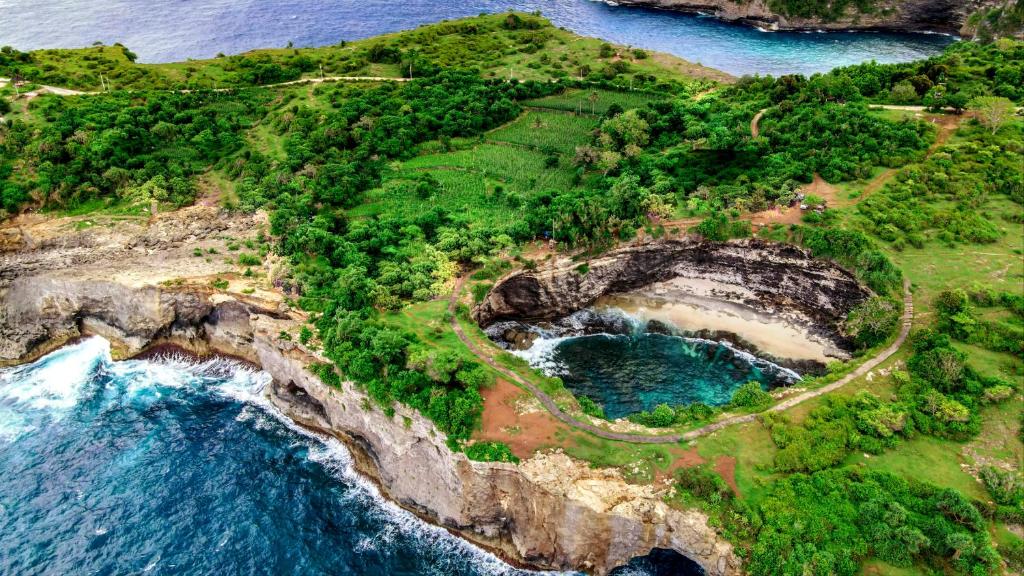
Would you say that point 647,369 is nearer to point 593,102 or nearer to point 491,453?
point 491,453

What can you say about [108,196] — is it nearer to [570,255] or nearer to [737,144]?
[570,255]

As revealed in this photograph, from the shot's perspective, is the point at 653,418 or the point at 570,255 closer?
the point at 653,418

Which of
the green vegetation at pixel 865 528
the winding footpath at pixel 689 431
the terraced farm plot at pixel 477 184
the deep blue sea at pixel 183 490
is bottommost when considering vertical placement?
the deep blue sea at pixel 183 490

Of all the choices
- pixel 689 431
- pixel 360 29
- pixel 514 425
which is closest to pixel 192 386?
pixel 514 425

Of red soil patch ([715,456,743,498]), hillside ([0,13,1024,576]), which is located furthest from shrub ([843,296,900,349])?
red soil patch ([715,456,743,498])

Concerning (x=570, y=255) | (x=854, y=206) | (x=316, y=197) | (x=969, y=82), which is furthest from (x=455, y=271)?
(x=969, y=82)

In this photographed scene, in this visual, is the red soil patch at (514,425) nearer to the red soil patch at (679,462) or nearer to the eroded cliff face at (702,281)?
the red soil patch at (679,462)

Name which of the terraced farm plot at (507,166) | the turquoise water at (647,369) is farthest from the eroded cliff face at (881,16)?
the turquoise water at (647,369)
